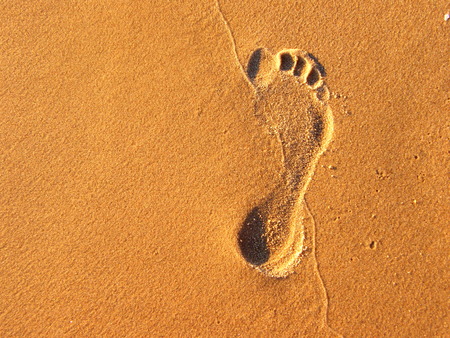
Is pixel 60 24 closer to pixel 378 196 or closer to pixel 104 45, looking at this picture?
pixel 104 45

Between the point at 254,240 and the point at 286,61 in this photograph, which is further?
the point at 286,61

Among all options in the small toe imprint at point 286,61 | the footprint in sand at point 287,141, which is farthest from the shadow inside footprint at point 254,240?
the small toe imprint at point 286,61

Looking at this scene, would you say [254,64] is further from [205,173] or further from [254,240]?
[254,240]

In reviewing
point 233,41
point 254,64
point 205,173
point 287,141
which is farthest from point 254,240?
point 233,41

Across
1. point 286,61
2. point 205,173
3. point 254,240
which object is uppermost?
point 286,61

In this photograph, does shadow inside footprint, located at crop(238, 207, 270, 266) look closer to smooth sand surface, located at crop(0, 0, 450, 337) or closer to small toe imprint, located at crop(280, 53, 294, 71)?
smooth sand surface, located at crop(0, 0, 450, 337)

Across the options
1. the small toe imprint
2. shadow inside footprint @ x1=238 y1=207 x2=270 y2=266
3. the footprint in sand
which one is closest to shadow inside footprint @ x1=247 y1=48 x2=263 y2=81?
the footprint in sand

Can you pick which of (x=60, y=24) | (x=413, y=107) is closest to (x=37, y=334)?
(x=60, y=24)
